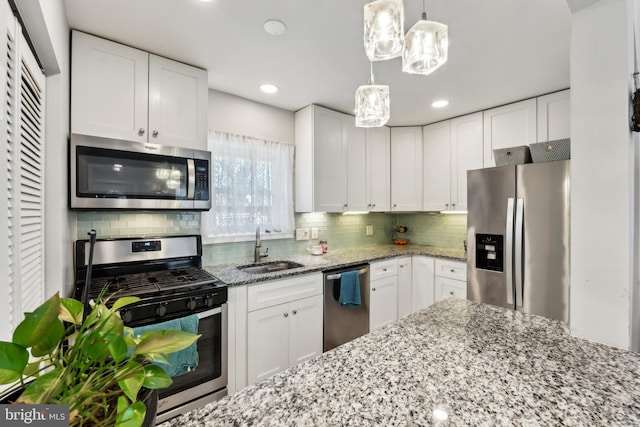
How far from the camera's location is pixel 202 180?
2.11m

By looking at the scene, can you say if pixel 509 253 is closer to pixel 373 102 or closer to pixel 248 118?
pixel 373 102

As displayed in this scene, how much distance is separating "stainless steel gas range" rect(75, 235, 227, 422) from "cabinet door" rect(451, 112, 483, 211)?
263 centimetres

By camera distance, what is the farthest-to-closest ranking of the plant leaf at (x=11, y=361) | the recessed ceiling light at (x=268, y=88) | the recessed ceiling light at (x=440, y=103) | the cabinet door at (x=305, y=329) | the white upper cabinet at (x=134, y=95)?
the recessed ceiling light at (x=440, y=103)
the recessed ceiling light at (x=268, y=88)
the cabinet door at (x=305, y=329)
the white upper cabinet at (x=134, y=95)
the plant leaf at (x=11, y=361)

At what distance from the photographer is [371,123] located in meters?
1.34

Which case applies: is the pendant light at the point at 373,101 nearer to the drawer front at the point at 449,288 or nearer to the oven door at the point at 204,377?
Answer: the oven door at the point at 204,377

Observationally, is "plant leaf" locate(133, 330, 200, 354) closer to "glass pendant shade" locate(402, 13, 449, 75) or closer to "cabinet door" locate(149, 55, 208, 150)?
"glass pendant shade" locate(402, 13, 449, 75)

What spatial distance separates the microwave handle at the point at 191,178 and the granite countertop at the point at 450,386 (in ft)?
5.26

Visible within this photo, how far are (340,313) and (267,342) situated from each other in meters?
0.75

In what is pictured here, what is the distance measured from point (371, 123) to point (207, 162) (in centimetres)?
134

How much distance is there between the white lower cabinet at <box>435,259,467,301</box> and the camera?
286 cm

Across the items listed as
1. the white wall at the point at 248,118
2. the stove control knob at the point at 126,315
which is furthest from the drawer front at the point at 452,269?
the stove control knob at the point at 126,315

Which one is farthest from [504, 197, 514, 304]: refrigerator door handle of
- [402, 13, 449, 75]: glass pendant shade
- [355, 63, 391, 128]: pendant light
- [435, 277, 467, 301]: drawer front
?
[402, 13, 449, 75]: glass pendant shade

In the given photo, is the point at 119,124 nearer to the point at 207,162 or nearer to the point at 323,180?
the point at 207,162

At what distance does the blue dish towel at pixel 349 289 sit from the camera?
2570mm
